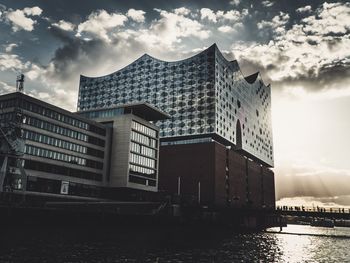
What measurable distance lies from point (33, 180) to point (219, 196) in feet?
226

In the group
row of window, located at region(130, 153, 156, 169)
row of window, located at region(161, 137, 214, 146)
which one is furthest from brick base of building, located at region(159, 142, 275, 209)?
row of window, located at region(130, 153, 156, 169)

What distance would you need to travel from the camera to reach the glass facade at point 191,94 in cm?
14225

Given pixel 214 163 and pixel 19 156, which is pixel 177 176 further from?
pixel 19 156

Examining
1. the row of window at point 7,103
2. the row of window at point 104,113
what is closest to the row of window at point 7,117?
the row of window at point 7,103

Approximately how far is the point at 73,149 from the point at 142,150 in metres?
25.1

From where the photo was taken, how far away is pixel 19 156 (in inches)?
3287

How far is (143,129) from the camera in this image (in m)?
119

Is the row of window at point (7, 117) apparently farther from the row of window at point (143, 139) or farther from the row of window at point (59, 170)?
the row of window at point (143, 139)

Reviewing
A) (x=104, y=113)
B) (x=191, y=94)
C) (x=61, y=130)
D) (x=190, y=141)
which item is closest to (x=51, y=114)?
(x=61, y=130)

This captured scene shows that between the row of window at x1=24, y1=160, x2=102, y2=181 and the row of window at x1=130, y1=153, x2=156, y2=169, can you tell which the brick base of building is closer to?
the row of window at x1=130, y1=153, x2=156, y2=169

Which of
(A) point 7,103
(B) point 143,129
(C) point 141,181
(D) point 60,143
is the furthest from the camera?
(B) point 143,129

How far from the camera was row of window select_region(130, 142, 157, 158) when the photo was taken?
371 ft

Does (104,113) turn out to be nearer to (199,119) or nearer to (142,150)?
(142,150)

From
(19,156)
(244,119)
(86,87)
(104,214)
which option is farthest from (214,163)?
(86,87)
